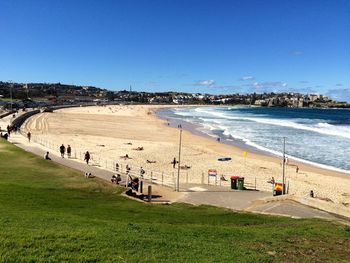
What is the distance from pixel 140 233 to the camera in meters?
10.3

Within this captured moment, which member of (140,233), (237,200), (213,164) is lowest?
(213,164)

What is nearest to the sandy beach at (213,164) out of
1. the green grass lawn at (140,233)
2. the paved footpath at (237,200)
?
the paved footpath at (237,200)

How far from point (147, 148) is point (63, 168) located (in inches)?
730

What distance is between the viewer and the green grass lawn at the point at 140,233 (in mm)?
8453

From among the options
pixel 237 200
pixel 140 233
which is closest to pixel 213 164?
pixel 237 200

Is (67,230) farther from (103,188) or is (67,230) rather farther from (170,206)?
(103,188)

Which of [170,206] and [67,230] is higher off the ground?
[67,230]

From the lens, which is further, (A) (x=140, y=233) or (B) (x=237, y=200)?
(B) (x=237, y=200)

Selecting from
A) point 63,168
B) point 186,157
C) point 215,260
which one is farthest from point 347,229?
point 186,157

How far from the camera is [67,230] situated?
9.70 m

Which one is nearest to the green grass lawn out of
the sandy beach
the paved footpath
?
the paved footpath

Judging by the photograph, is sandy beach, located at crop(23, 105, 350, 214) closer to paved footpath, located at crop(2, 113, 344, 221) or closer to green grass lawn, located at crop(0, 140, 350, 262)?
paved footpath, located at crop(2, 113, 344, 221)

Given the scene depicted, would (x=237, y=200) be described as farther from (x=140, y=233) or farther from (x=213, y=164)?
(x=213, y=164)

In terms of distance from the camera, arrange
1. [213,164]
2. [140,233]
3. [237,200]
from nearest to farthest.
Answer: [140,233] → [237,200] → [213,164]
